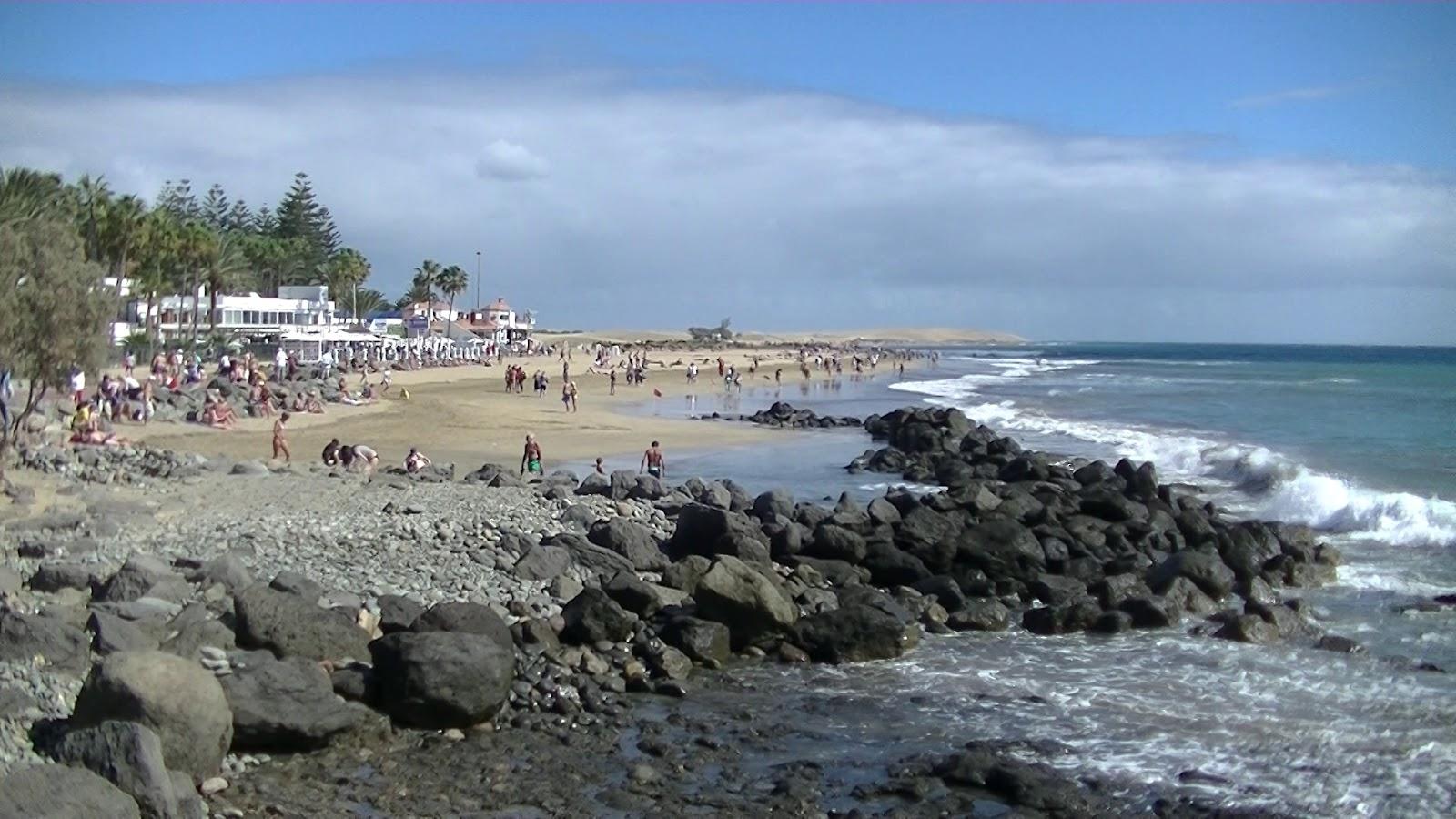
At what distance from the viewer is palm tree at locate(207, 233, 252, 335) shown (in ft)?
208

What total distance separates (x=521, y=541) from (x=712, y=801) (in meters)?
8.09

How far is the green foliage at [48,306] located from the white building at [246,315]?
45164mm

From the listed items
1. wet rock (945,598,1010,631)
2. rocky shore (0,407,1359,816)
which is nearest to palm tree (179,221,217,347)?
rocky shore (0,407,1359,816)

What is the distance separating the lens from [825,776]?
10.5m

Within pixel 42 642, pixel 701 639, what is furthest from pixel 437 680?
pixel 701 639

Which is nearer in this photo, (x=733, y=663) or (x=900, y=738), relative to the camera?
(x=900, y=738)

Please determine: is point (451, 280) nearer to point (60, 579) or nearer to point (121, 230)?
point (121, 230)

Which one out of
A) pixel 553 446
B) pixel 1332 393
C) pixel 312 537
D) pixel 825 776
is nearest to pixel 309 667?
pixel 825 776

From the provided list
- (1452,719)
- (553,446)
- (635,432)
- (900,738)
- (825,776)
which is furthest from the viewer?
(635,432)

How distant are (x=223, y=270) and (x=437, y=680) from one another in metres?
63.0

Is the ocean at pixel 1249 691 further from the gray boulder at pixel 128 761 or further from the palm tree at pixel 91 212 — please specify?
the palm tree at pixel 91 212

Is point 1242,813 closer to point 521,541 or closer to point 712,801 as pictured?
point 712,801

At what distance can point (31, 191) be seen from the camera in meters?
52.0

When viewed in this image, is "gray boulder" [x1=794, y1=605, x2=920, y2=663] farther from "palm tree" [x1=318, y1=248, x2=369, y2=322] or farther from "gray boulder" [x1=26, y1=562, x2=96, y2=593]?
"palm tree" [x1=318, y1=248, x2=369, y2=322]
